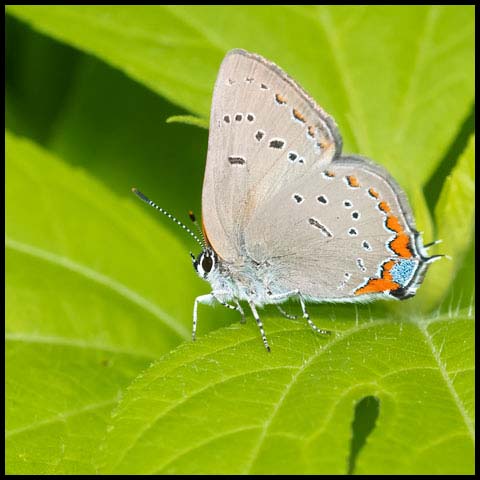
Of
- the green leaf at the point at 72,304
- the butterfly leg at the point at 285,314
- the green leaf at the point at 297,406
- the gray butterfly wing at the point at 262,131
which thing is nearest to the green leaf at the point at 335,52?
the green leaf at the point at 72,304

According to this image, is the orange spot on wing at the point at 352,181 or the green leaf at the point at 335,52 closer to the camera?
the orange spot on wing at the point at 352,181

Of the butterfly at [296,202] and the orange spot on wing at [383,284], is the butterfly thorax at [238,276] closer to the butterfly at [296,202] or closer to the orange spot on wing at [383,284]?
the butterfly at [296,202]

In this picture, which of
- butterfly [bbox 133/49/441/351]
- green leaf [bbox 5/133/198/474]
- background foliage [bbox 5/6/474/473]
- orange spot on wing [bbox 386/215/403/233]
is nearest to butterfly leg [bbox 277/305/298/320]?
butterfly [bbox 133/49/441/351]

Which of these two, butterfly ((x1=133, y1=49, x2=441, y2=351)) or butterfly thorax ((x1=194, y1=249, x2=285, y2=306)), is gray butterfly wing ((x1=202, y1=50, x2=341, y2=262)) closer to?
butterfly ((x1=133, y1=49, x2=441, y2=351))

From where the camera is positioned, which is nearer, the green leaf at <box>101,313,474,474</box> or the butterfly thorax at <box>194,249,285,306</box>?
the green leaf at <box>101,313,474,474</box>

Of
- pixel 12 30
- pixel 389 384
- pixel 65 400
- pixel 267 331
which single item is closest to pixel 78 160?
pixel 12 30

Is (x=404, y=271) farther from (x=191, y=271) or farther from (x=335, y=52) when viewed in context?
(x=335, y=52)

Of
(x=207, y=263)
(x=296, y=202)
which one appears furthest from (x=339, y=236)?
(x=207, y=263)
